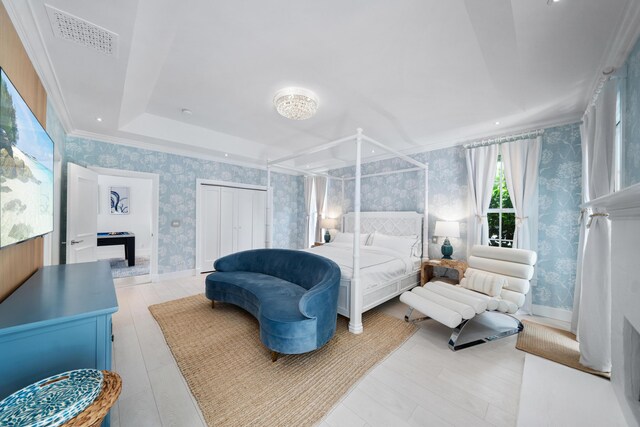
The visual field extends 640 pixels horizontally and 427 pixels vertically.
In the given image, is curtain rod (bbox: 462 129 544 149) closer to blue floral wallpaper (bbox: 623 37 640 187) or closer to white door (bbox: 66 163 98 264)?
blue floral wallpaper (bbox: 623 37 640 187)

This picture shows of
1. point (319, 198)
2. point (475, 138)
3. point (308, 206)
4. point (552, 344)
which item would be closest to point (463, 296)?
point (552, 344)

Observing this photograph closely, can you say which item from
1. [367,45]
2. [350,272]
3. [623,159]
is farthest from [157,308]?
[623,159]

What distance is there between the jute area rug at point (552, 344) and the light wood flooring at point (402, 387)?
151 mm

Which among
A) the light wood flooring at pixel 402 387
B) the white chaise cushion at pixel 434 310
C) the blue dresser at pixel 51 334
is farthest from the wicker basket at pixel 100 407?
the white chaise cushion at pixel 434 310

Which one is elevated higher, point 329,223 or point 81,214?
point 81,214

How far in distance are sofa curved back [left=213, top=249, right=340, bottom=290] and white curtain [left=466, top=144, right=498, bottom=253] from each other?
2574 millimetres

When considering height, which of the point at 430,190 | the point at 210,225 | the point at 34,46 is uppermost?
the point at 34,46

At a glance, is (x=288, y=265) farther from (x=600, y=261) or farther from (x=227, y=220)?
(x=600, y=261)

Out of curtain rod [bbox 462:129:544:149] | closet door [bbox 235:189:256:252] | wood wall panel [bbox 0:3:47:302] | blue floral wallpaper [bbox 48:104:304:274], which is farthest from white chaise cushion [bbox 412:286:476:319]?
blue floral wallpaper [bbox 48:104:304:274]

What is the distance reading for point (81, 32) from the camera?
1674 millimetres

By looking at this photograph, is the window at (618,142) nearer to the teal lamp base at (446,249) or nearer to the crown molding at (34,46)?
the teal lamp base at (446,249)

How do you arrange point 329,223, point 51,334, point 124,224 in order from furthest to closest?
point 124,224 → point 329,223 → point 51,334

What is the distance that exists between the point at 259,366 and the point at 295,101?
2669 millimetres

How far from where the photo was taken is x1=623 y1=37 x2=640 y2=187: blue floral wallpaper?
1695 millimetres
